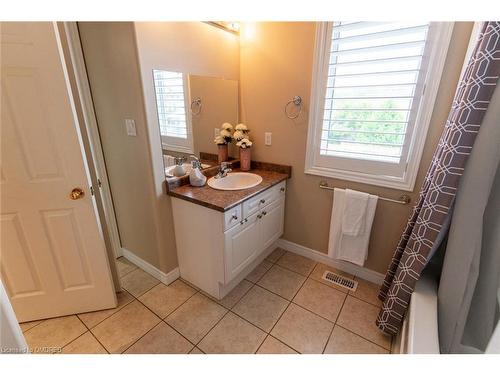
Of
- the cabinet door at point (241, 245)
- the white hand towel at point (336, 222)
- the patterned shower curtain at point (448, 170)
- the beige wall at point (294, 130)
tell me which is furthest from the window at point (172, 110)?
the patterned shower curtain at point (448, 170)

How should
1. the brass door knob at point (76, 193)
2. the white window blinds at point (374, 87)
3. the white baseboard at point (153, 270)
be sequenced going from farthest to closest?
the white baseboard at point (153, 270), the white window blinds at point (374, 87), the brass door knob at point (76, 193)

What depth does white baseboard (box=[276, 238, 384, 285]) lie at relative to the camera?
1938 millimetres

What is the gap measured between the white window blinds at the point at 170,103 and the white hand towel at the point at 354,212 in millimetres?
1459

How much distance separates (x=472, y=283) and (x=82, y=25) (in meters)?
2.72

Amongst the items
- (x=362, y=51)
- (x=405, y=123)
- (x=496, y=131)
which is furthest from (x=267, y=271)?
(x=362, y=51)

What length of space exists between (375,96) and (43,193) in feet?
7.28

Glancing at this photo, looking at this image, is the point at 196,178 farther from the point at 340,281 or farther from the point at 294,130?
the point at 340,281

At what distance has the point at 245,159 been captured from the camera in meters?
2.20

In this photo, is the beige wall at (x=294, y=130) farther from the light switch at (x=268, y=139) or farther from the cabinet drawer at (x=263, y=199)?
the cabinet drawer at (x=263, y=199)

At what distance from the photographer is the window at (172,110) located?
60.6 inches

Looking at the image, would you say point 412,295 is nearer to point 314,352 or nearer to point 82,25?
point 314,352

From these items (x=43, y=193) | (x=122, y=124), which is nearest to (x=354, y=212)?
(x=122, y=124)

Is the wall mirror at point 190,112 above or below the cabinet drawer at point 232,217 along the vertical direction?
above

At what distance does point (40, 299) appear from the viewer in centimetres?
149
